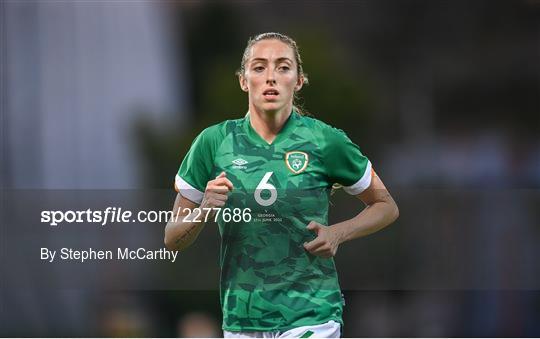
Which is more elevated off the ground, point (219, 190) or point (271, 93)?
point (271, 93)

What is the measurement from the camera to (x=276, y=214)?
4.02 metres

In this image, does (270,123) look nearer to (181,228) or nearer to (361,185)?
(361,185)

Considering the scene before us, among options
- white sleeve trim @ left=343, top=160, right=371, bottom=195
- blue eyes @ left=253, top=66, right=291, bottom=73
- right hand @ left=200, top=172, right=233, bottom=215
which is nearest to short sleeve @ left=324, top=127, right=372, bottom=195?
white sleeve trim @ left=343, top=160, right=371, bottom=195

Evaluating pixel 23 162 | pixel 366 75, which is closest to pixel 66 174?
pixel 23 162

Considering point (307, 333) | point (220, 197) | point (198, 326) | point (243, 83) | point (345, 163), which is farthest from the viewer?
point (198, 326)

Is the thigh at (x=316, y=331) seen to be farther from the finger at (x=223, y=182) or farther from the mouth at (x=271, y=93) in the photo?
the mouth at (x=271, y=93)

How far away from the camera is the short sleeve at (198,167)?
4.09 meters

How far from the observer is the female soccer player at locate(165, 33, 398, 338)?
393 centimetres

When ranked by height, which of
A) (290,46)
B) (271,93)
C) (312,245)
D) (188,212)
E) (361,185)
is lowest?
(312,245)

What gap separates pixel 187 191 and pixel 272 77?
0.62 m

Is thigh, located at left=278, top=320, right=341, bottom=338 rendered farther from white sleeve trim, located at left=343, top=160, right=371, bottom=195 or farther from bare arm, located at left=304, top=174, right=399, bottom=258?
white sleeve trim, located at left=343, top=160, right=371, bottom=195

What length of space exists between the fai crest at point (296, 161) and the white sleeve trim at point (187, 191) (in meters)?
0.41

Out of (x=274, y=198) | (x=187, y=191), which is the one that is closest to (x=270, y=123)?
(x=274, y=198)

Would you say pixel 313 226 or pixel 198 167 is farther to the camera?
pixel 198 167
